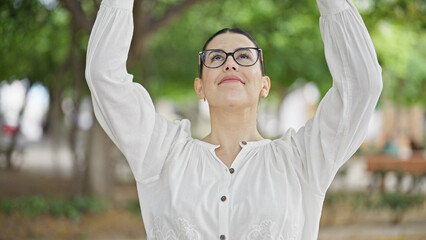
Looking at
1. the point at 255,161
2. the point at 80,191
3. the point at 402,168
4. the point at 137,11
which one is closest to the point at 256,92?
the point at 255,161

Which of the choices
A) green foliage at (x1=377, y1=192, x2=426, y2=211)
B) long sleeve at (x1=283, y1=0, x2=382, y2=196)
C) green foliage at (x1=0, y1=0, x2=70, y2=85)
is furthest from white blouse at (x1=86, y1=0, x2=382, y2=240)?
green foliage at (x1=377, y1=192, x2=426, y2=211)

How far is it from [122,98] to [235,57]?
411 millimetres

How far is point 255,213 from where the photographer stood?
1.76 metres

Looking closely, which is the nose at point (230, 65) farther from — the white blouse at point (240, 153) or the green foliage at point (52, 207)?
the green foliage at point (52, 207)

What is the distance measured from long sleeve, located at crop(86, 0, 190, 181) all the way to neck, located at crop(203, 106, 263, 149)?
0.58 ft

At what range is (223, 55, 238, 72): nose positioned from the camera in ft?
6.19

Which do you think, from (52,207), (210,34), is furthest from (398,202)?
(52,207)

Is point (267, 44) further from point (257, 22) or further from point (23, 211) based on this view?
point (23, 211)

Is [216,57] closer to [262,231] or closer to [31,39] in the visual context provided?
[262,231]

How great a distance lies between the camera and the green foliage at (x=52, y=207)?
698 centimetres

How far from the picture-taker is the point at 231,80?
6.16ft

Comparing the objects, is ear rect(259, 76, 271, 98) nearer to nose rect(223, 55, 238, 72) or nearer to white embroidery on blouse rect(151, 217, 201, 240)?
nose rect(223, 55, 238, 72)

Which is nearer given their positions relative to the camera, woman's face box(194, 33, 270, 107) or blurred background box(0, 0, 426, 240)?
woman's face box(194, 33, 270, 107)

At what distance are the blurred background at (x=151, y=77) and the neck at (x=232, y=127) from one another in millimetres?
5012
